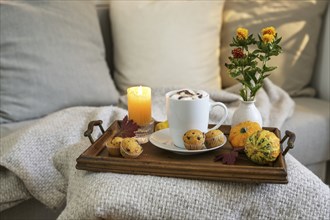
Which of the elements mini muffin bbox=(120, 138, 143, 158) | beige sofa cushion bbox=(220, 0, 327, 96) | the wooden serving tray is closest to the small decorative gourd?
the wooden serving tray

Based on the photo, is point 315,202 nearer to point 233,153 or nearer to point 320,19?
point 233,153

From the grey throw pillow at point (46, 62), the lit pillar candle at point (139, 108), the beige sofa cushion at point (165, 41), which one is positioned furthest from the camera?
the beige sofa cushion at point (165, 41)

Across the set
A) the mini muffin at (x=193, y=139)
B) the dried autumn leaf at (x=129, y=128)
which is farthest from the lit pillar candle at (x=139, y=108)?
the mini muffin at (x=193, y=139)

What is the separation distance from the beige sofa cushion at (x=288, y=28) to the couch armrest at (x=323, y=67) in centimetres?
3

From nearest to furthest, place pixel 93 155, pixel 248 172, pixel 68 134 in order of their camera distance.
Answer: pixel 248 172 → pixel 93 155 → pixel 68 134

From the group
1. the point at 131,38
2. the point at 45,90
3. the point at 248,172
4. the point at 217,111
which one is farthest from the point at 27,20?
the point at 248,172

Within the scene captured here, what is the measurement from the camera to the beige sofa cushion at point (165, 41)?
5.83ft

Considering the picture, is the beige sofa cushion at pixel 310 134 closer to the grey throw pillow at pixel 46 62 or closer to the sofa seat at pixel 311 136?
the sofa seat at pixel 311 136

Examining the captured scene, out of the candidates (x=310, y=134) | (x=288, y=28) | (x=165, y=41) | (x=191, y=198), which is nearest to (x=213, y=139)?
(x=191, y=198)

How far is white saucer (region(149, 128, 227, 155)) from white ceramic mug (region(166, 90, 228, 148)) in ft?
0.06

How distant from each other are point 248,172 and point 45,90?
948 mm

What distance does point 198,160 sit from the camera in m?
0.91

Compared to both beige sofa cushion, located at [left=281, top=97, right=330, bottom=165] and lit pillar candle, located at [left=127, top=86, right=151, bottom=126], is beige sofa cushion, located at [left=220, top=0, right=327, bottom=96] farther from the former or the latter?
lit pillar candle, located at [left=127, top=86, right=151, bottom=126]

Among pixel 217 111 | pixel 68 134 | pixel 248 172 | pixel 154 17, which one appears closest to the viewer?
pixel 248 172
